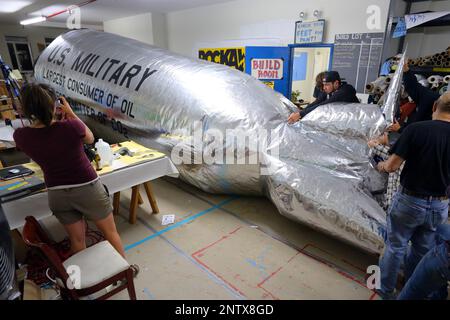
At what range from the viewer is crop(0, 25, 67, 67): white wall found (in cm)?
939

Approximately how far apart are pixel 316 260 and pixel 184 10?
683 centimetres

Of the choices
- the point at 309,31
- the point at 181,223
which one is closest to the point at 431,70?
the point at 309,31

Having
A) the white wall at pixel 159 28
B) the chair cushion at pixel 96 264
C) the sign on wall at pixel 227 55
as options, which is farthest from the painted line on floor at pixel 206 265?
the white wall at pixel 159 28

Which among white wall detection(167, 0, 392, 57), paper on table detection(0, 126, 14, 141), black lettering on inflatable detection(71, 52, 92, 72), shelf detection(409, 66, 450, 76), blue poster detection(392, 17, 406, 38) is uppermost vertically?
white wall detection(167, 0, 392, 57)

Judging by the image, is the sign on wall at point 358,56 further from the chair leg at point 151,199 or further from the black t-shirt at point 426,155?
the chair leg at point 151,199

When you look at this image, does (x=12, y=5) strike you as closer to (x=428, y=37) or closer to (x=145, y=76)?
(x=145, y=76)

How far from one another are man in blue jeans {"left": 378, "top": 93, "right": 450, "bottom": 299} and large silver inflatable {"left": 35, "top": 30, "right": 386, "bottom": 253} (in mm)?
151

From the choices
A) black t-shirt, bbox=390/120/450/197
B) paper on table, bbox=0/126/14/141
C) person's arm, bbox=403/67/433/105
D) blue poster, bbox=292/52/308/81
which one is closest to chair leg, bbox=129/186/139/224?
paper on table, bbox=0/126/14/141

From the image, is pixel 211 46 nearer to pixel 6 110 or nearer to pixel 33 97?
pixel 6 110

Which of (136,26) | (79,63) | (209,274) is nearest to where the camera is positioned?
(209,274)

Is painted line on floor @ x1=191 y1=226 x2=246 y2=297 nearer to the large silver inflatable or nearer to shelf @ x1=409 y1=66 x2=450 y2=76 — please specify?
the large silver inflatable

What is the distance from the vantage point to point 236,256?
2.09 m

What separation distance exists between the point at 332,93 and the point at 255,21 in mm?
3154

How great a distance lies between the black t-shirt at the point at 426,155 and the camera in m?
1.37
